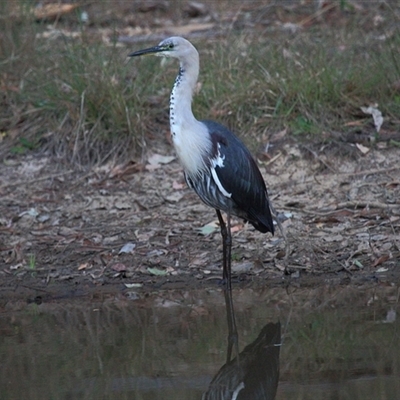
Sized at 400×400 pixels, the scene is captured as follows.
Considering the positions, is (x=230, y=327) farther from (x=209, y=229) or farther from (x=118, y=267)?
(x=209, y=229)

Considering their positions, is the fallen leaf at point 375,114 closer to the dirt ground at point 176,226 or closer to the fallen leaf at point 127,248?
the dirt ground at point 176,226

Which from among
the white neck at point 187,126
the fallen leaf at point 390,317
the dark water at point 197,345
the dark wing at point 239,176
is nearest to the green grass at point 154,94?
the dark wing at point 239,176

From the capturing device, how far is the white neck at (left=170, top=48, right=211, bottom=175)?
6.79m

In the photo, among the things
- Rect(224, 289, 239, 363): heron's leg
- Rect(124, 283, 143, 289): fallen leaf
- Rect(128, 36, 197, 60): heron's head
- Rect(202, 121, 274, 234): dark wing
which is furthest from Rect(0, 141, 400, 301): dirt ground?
Rect(128, 36, 197, 60): heron's head

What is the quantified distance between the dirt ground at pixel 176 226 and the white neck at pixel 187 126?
967 mm

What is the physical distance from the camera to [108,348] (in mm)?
6004

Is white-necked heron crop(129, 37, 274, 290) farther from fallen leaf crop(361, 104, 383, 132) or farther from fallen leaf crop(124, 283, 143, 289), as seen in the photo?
fallen leaf crop(361, 104, 383, 132)

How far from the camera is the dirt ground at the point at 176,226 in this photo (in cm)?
721

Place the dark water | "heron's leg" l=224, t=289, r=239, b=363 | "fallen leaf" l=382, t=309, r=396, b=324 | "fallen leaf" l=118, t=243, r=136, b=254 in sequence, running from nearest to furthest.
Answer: the dark water
"heron's leg" l=224, t=289, r=239, b=363
"fallen leaf" l=382, t=309, r=396, b=324
"fallen leaf" l=118, t=243, r=136, b=254

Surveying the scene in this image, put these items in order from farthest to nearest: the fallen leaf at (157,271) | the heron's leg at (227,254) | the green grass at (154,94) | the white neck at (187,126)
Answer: the green grass at (154,94) → the fallen leaf at (157,271) → the heron's leg at (227,254) → the white neck at (187,126)

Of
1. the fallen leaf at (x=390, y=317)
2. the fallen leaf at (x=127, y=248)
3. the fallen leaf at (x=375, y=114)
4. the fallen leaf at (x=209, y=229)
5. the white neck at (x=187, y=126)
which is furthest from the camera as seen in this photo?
the fallen leaf at (x=375, y=114)

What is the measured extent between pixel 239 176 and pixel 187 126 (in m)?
0.53

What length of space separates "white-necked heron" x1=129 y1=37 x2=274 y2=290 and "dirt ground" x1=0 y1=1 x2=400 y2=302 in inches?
22.2

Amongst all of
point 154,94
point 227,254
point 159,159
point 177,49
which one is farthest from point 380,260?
point 154,94
